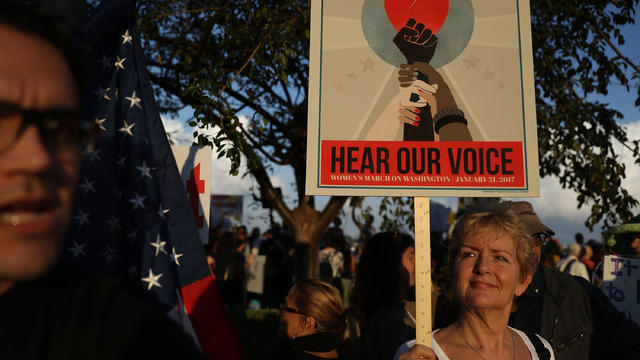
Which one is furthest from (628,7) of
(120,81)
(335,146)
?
(120,81)

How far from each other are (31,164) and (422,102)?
2111mm

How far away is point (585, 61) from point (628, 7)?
94cm

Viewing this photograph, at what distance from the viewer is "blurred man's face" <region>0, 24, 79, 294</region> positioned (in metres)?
0.70

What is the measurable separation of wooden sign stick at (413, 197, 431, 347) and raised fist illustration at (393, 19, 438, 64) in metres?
0.76

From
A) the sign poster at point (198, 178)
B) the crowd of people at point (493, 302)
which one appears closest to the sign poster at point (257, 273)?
the crowd of people at point (493, 302)

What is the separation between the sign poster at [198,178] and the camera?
3521 millimetres

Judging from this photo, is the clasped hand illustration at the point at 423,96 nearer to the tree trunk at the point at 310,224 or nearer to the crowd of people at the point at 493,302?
the crowd of people at the point at 493,302

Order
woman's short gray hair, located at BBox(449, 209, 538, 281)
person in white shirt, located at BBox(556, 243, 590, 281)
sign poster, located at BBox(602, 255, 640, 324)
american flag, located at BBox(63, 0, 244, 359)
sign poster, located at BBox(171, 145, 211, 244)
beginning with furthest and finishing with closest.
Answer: person in white shirt, located at BBox(556, 243, 590, 281), sign poster, located at BBox(602, 255, 640, 324), sign poster, located at BBox(171, 145, 211, 244), woman's short gray hair, located at BBox(449, 209, 538, 281), american flag, located at BBox(63, 0, 244, 359)

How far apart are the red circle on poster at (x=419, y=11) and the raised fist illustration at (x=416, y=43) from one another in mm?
42

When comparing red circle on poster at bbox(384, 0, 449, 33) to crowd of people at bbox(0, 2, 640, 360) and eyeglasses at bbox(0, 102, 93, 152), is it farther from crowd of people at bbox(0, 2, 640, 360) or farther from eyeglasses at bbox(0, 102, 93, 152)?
eyeglasses at bbox(0, 102, 93, 152)

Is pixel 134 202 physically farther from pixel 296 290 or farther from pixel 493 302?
pixel 493 302

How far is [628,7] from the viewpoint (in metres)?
6.66

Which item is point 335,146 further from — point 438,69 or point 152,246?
point 152,246

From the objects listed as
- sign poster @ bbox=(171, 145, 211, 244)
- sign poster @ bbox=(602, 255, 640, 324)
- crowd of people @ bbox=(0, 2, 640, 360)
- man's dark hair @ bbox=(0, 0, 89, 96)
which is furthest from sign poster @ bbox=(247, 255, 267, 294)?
man's dark hair @ bbox=(0, 0, 89, 96)
